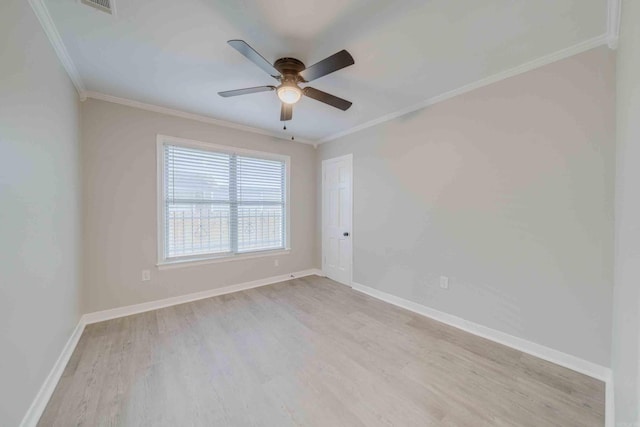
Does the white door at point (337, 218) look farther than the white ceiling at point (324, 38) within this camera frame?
Yes

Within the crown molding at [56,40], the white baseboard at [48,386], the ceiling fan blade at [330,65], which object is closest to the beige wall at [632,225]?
the ceiling fan blade at [330,65]

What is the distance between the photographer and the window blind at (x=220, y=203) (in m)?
3.22

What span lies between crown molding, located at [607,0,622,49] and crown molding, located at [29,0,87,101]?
3568mm

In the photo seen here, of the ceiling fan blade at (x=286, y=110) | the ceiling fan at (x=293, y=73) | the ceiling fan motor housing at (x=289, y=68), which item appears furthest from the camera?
the ceiling fan blade at (x=286, y=110)

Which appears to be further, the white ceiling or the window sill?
the window sill

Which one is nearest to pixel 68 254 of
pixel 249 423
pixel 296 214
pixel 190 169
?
pixel 190 169

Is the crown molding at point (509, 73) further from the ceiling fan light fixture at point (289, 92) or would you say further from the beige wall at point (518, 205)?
the ceiling fan light fixture at point (289, 92)

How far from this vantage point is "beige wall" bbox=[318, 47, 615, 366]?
179 centimetres

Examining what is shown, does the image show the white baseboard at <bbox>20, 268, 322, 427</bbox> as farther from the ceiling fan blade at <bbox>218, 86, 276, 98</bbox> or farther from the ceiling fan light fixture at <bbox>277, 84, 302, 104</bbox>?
the ceiling fan light fixture at <bbox>277, 84, 302, 104</bbox>

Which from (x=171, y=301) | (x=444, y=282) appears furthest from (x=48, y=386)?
(x=444, y=282)

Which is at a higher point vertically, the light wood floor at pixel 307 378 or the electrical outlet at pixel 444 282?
the electrical outlet at pixel 444 282

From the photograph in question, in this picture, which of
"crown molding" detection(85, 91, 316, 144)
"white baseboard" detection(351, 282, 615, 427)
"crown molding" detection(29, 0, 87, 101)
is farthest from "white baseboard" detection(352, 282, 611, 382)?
"crown molding" detection(29, 0, 87, 101)

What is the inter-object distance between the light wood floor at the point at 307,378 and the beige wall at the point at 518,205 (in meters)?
0.38

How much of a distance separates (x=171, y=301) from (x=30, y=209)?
2.04 metres
